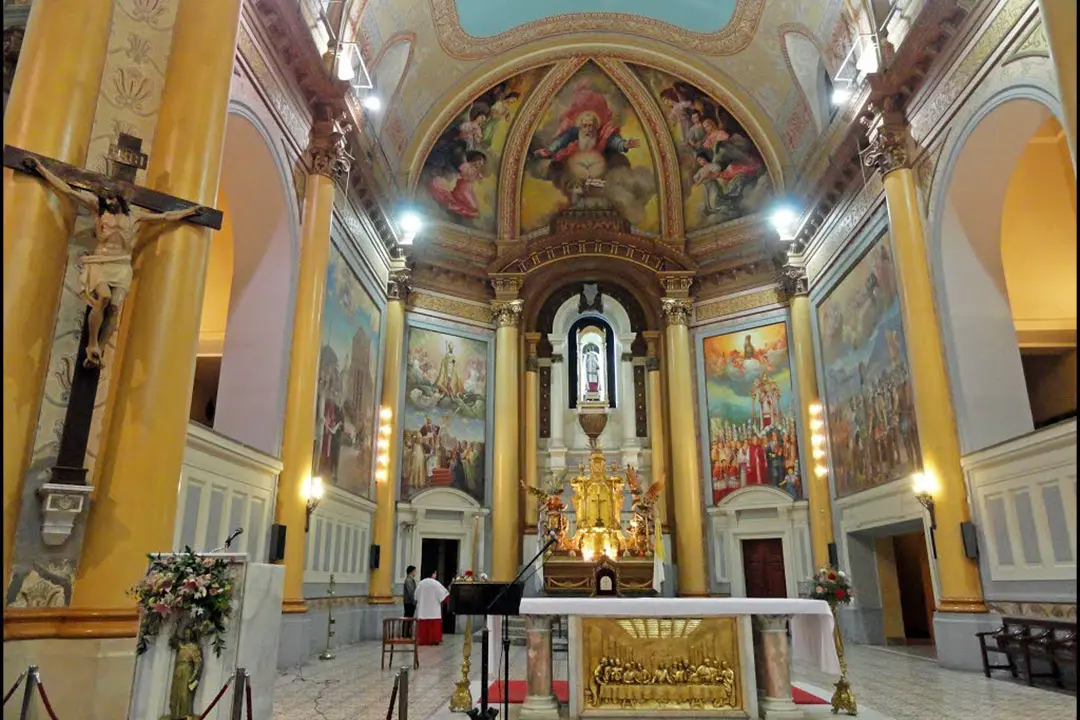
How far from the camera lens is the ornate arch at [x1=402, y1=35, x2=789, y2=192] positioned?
19.5 metres

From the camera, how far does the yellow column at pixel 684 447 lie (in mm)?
18250

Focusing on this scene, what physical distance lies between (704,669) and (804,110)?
14.5 meters

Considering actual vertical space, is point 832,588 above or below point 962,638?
above

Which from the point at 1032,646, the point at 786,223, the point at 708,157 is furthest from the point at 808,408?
the point at 1032,646

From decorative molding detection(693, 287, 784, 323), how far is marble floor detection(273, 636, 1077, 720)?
30.8 ft

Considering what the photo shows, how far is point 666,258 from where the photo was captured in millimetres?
20328

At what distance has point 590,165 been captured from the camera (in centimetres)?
2180

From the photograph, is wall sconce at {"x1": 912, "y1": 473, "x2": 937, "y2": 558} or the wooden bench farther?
wall sconce at {"x1": 912, "y1": 473, "x2": 937, "y2": 558}

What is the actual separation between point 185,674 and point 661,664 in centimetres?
425

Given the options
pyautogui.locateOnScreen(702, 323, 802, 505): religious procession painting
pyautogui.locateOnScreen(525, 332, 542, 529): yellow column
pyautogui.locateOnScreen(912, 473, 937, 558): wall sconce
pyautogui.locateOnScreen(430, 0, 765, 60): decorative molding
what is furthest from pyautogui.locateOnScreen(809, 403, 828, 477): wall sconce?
pyautogui.locateOnScreen(430, 0, 765, 60): decorative molding

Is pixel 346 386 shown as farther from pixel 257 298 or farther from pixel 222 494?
pixel 222 494

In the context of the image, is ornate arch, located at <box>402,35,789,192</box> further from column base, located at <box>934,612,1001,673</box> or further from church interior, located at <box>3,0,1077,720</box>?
column base, located at <box>934,612,1001,673</box>

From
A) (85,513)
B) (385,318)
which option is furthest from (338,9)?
(85,513)

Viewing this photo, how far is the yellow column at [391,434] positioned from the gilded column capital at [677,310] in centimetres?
695
